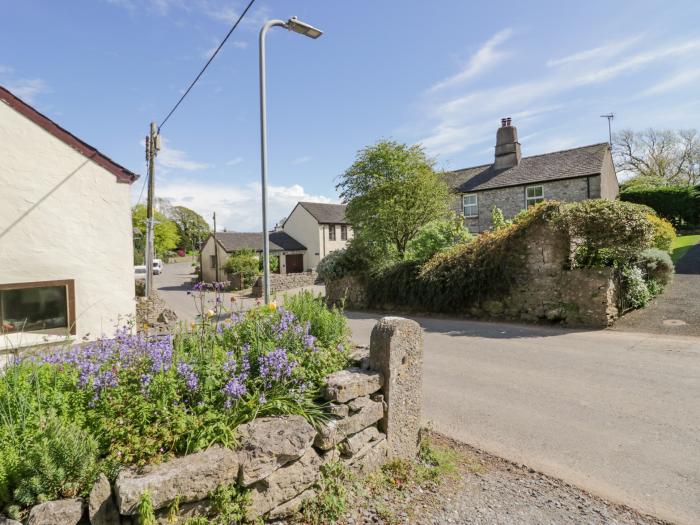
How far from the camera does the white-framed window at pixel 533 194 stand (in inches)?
904

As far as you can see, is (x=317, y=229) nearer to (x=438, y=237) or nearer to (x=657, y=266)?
(x=438, y=237)

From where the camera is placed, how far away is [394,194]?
16.9m

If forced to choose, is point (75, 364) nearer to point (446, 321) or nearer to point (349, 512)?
point (349, 512)

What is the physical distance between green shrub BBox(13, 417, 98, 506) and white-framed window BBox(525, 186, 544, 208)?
24.3 m

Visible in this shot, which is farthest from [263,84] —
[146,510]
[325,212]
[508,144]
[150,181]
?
[325,212]

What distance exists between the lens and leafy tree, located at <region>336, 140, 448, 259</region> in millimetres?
16797

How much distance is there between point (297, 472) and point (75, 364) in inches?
82.4

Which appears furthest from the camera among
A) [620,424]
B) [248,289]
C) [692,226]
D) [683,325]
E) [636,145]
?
[636,145]

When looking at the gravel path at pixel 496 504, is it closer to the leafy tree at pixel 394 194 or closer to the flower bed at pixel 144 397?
the flower bed at pixel 144 397

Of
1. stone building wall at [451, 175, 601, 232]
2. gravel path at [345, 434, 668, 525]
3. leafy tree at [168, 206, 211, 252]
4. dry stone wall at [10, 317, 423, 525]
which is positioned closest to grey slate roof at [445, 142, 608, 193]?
stone building wall at [451, 175, 601, 232]

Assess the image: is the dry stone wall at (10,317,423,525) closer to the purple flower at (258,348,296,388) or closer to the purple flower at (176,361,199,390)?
the purple flower at (258,348,296,388)

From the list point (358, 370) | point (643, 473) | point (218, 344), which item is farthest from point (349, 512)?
point (643, 473)

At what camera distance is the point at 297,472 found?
295cm

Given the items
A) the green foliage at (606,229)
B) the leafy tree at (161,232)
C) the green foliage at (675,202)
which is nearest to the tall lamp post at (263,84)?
the green foliage at (606,229)
